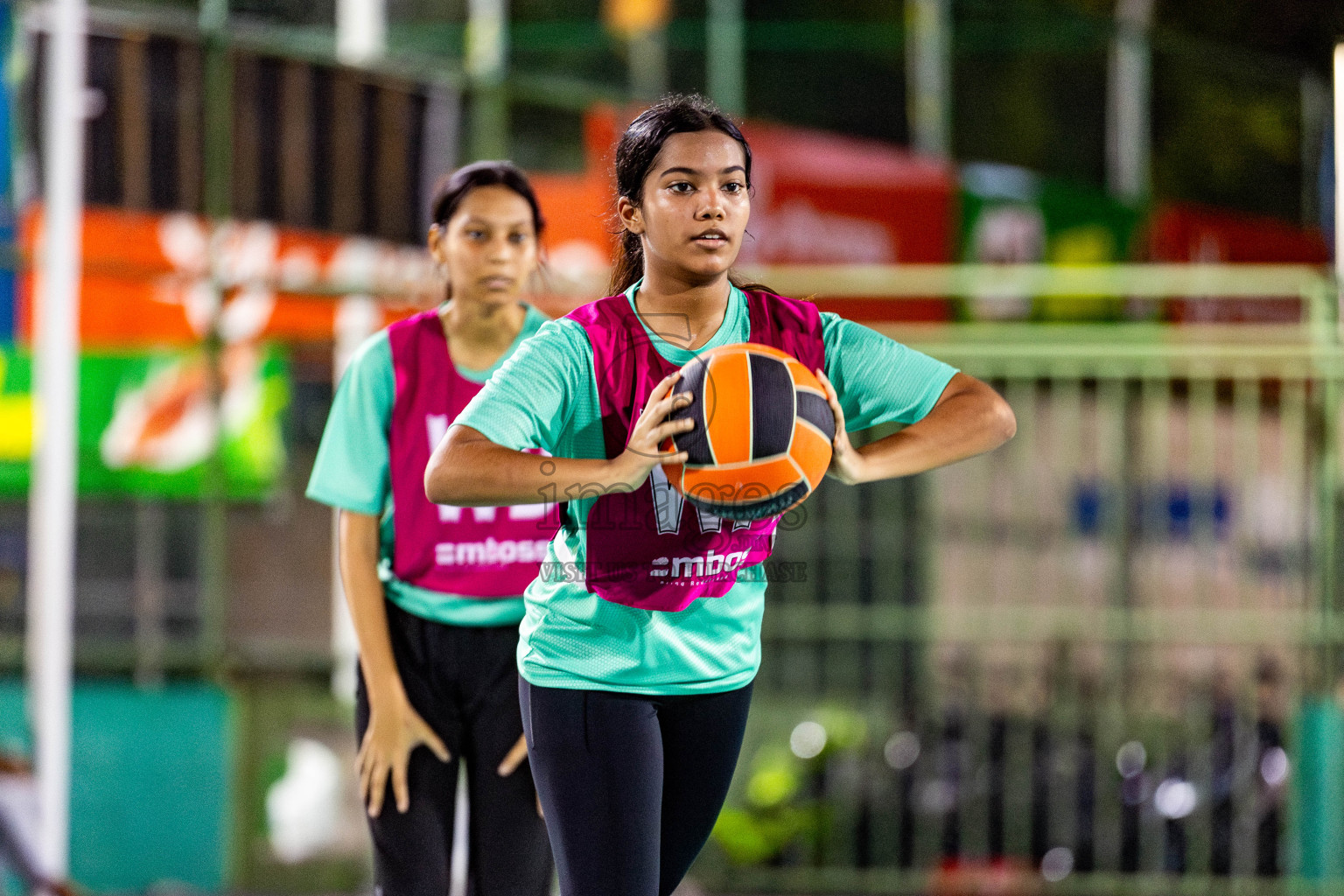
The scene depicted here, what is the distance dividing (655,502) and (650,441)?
0.89 ft

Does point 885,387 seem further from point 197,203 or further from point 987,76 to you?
point 987,76

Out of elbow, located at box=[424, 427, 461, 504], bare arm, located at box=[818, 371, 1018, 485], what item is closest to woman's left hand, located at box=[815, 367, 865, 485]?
bare arm, located at box=[818, 371, 1018, 485]

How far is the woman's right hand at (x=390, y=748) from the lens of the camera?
126 inches

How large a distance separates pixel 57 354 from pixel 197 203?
1866mm

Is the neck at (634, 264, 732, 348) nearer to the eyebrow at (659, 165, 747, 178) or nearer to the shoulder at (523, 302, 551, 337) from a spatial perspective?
the eyebrow at (659, 165, 747, 178)

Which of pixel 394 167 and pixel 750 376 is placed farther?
pixel 394 167

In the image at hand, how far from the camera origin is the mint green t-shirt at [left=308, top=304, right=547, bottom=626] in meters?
3.29

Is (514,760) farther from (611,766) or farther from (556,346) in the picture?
(556,346)

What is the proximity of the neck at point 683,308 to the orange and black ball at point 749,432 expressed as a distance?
21 cm

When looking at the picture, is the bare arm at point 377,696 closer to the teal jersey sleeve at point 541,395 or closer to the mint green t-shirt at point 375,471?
the mint green t-shirt at point 375,471

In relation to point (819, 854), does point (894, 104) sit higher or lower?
higher

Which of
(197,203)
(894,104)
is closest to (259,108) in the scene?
(197,203)

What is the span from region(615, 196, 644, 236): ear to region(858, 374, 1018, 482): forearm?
0.55 m

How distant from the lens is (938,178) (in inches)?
373
